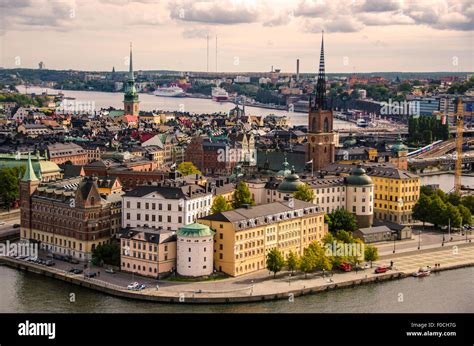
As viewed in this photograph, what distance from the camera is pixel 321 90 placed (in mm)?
62344

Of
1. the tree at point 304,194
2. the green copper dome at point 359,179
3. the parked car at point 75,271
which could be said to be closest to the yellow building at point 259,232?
the tree at point 304,194

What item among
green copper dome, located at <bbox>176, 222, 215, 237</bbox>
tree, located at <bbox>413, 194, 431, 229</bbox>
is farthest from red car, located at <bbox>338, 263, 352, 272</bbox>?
tree, located at <bbox>413, 194, 431, 229</bbox>

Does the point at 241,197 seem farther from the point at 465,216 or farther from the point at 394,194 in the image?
the point at 465,216

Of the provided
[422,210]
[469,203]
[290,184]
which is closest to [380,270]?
[290,184]

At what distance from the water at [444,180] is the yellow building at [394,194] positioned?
17.0 m

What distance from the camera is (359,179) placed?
4997cm

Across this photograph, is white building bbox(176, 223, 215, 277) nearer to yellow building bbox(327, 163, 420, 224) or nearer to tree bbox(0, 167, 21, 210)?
yellow building bbox(327, 163, 420, 224)

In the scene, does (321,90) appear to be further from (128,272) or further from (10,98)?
(10,98)

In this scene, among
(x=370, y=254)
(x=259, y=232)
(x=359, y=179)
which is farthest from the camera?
(x=359, y=179)

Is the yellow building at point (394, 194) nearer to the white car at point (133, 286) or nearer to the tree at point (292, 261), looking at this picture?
the tree at point (292, 261)

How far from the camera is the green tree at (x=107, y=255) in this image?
39.4 m

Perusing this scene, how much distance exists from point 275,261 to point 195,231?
3.64 metres

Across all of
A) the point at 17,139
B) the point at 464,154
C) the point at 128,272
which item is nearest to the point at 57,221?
the point at 128,272

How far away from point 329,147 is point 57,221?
2513 centimetres
